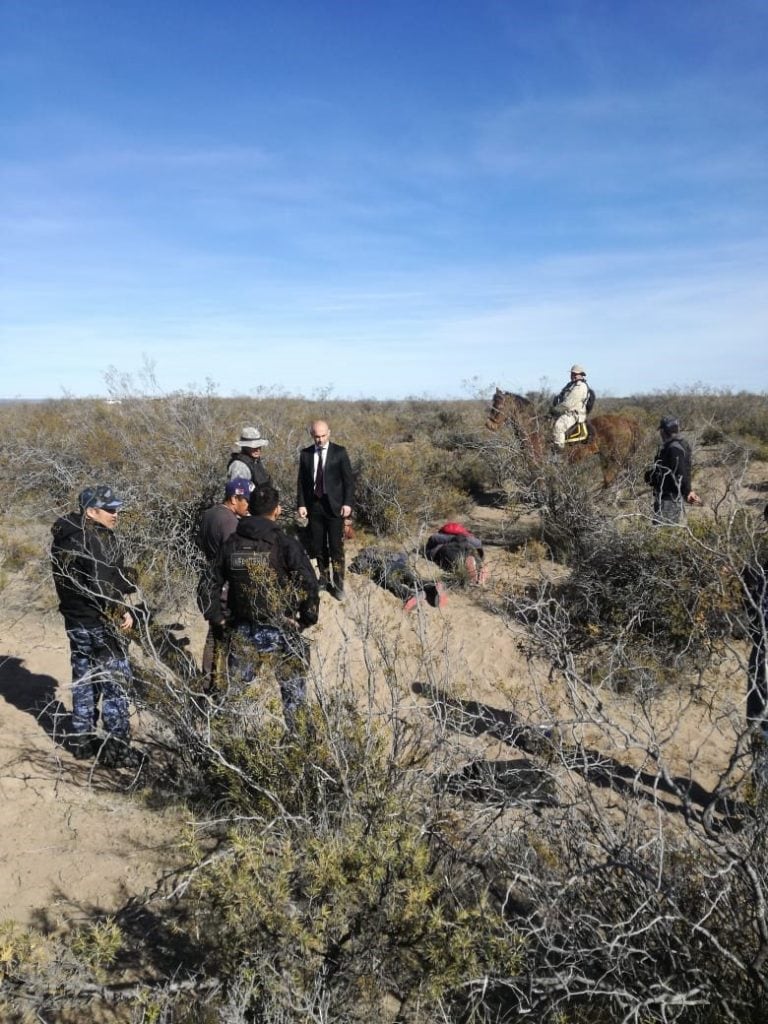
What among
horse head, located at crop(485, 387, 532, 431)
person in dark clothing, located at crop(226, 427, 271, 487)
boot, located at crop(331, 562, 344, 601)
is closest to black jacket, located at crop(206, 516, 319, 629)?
person in dark clothing, located at crop(226, 427, 271, 487)

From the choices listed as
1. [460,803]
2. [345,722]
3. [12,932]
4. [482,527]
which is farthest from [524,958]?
[482,527]

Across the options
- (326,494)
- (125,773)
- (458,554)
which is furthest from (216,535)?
(458,554)

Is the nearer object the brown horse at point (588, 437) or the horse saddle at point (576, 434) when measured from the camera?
the brown horse at point (588, 437)

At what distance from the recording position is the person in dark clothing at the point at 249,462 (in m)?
5.82

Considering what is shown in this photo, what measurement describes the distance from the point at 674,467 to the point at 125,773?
5378mm

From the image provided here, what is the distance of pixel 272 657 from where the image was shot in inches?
144

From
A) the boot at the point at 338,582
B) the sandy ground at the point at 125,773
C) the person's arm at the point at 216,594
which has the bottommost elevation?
the sandy ground at the point at 125,773

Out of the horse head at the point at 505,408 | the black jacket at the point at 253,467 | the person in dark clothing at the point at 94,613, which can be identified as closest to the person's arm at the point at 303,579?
the person in dark clothing at the point at 94,613

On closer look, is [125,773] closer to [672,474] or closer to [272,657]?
[272,657]

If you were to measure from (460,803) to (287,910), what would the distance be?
2.78 ft

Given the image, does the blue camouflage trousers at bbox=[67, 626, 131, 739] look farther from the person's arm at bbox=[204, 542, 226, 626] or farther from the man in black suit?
the man in black suit

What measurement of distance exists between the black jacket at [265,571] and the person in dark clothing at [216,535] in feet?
0.56

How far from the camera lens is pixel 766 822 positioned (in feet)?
6.82

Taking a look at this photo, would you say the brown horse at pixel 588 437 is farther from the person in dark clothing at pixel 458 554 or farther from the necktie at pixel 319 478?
the necktie at pixel 319 478
